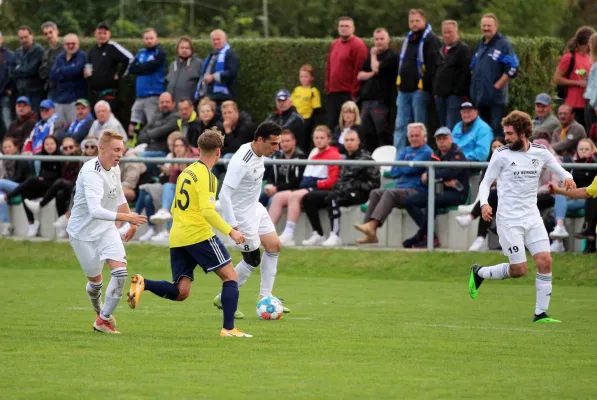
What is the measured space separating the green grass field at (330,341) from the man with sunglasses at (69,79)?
5977 millimetres

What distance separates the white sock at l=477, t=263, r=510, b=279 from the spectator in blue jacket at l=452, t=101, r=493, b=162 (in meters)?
5.54

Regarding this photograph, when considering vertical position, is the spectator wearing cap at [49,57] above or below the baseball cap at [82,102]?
above

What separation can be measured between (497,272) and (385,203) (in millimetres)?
5371

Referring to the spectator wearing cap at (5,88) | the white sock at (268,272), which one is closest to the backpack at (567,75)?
the white sock at (268,272)

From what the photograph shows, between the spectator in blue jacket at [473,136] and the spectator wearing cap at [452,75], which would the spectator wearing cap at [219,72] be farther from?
the spectator in blue jacket at [473,136]

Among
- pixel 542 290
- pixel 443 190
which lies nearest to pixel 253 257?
pixel 542 290

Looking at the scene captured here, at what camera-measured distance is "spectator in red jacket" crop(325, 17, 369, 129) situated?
20.8 m

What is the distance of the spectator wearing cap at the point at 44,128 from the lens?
72.5ft

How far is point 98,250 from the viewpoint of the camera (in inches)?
449

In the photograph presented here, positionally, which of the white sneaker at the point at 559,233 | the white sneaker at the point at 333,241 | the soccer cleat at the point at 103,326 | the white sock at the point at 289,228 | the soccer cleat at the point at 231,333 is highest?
the soccer cleat at the point at 231,333

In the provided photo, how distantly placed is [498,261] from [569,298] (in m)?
2.21

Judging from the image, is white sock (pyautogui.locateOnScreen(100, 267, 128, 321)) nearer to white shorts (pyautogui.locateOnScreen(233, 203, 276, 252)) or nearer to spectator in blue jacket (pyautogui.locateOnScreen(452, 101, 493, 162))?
white shorts (pyautogui.locateOnScreen(233, 203, 276, 252))

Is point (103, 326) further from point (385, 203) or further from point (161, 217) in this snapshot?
point (161, 217)

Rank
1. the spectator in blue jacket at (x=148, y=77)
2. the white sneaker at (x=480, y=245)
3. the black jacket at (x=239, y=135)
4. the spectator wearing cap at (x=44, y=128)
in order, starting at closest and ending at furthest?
the white sneaker at (x=480, y=245), the black jacket at (x=239, y=135), the spectator wearing cap at (x=44, y=128), the spectator in blue jacket at (x=148, y=77)
